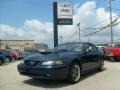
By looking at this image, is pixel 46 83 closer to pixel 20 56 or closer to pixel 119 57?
pixel 119 57

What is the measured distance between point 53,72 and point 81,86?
107cm

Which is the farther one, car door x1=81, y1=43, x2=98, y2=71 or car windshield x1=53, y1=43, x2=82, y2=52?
car windshield x1=53, y1=43, x2=82, y2=52

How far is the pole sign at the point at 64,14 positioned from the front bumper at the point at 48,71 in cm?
2146

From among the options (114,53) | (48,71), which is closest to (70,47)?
(48,71)

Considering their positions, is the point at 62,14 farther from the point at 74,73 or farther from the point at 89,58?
the point at 74,73

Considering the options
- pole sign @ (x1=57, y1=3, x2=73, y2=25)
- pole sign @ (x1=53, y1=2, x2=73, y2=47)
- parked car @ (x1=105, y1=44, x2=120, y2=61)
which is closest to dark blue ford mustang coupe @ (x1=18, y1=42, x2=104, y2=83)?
parked car @ (x1=105, y1=44, x2=120, y2=61)

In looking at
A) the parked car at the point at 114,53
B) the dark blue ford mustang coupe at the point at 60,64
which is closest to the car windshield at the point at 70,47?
the dark blue ford mustang coupe at the point at 60,64

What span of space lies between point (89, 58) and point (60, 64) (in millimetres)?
2105

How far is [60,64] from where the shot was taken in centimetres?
817

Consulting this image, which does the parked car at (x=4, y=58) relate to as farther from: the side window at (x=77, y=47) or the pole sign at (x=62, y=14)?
the side window at (x=77, y=47)

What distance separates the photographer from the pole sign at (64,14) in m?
30.6

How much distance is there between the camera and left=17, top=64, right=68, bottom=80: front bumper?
793 cm

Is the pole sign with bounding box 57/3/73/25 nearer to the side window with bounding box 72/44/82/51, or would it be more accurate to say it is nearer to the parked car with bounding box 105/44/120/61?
the parked car with bounding box 105/44/120/61

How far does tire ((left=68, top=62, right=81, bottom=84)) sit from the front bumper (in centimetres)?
29
